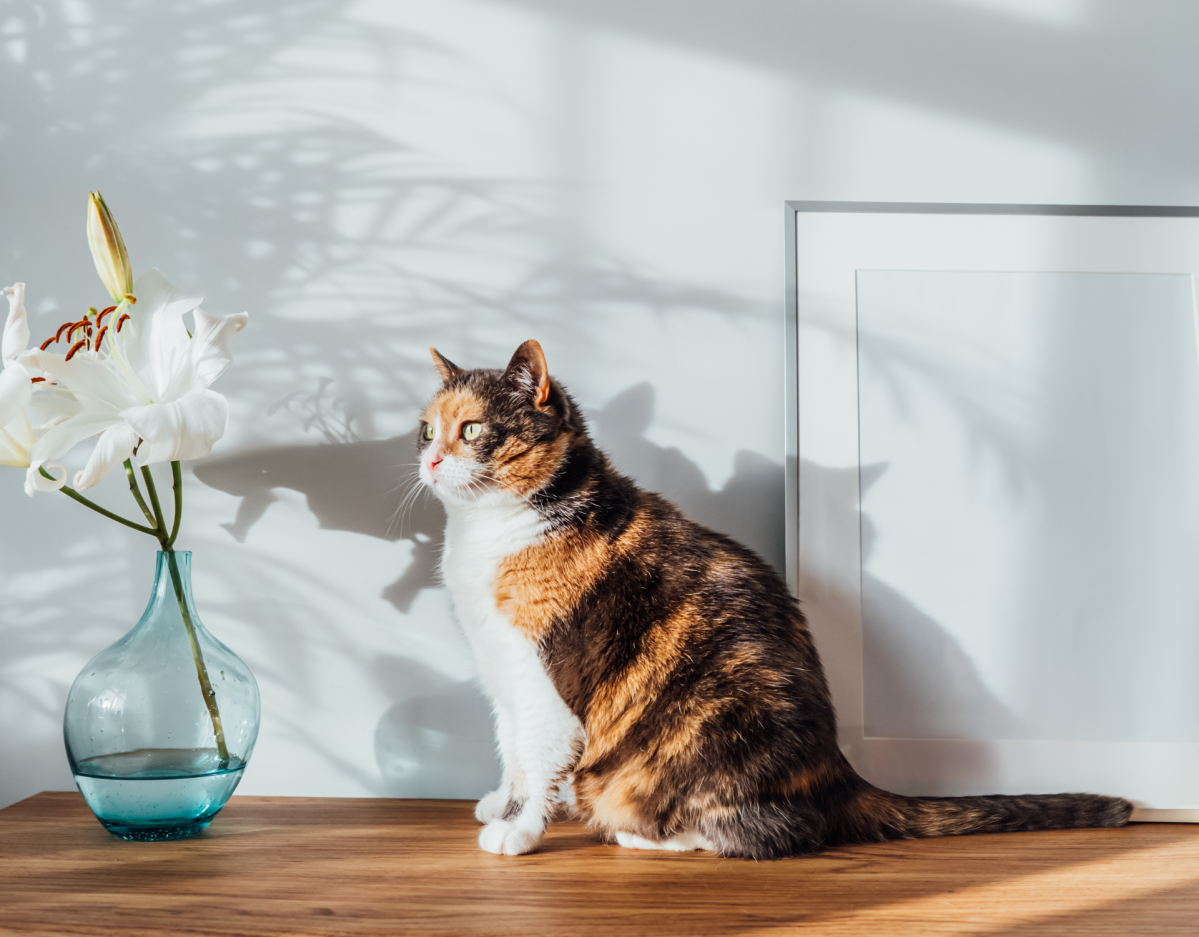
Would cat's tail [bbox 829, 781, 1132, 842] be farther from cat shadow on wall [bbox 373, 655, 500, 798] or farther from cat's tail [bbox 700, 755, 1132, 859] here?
cat shadow on wall [bbox 373, 655, 500, 798]

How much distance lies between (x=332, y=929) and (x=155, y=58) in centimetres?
134

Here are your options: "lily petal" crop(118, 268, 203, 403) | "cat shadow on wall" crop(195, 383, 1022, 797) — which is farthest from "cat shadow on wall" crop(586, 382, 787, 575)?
"lily petal" crop(118, 268, 203, 403)

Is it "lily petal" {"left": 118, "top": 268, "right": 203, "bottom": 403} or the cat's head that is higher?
"lily petal" {"left": 118, "top": 268, "right": 203, "bottom": 403}

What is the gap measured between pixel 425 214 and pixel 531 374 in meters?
0.44

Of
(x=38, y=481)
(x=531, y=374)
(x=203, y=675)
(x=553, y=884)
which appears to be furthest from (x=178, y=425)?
(x=553, y=884)

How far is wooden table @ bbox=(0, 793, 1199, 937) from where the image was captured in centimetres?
78

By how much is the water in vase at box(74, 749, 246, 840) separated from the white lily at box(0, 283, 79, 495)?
358mm

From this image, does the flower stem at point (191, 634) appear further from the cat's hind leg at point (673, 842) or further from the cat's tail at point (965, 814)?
the cat's tail at point (965, 814)

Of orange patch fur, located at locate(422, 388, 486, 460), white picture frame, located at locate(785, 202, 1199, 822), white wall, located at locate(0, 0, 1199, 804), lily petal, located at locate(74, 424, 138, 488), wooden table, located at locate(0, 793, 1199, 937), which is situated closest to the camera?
wooden table, located at locate(0, 793, 1199, 937)

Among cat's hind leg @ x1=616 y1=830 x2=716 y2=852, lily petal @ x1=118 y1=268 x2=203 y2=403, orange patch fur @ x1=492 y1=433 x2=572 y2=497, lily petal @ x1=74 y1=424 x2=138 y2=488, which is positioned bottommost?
cat's hind leg @ x1=616 y1=830 x2=716 y2=852

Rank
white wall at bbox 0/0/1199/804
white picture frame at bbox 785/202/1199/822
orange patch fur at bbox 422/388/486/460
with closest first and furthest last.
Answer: orange patch fur at bbox 422/388/486/460 → white picture frame at bbox 785/202/1199/822 → white wall at bbox 0/0/1199/804

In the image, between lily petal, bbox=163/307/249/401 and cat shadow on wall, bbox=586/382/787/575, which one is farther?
cat shadow on wall, bbox=586/382/787/575

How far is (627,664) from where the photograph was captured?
1011 millimetres

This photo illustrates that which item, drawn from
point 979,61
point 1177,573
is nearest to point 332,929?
point 1177,573
